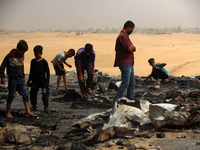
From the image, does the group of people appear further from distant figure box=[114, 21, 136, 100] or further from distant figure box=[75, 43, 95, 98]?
distant figure box=[75, 43, 95, 98]

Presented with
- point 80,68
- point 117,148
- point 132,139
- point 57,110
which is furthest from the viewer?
point 80,68

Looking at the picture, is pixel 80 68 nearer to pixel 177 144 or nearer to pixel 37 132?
pixel 37 132

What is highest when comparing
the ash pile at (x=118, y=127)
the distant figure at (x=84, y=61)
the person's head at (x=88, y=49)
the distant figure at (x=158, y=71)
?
the person's head at (x=88, y=49)

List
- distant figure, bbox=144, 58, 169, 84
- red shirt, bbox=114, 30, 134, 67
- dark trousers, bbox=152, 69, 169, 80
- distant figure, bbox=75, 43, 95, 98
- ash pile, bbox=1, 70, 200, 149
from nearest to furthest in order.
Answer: ash pile, bbox=1, 70, 200, 149, red shirt, bbox=114, 30, 134, 67, distant figure, bbox=75, 43, 95, 98, distant figure, bbox=144, 58, 169, 84, dark trousers, bbox=152, 69, 169, 80

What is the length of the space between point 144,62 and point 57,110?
1831 cm

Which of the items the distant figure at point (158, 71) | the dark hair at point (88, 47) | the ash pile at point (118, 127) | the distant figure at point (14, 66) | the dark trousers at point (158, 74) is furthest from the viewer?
the dark trousers at point (158, 74)

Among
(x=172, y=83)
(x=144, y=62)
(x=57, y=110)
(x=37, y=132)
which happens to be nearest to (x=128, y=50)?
(x=57, y=110)

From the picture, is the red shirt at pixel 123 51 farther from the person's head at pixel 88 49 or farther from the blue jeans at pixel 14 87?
the blue jeans at pixel 14 87

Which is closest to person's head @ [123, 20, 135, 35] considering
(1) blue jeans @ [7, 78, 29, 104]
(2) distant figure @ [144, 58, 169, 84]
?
(1) blue jeans @ [7, 78, 29, 104]

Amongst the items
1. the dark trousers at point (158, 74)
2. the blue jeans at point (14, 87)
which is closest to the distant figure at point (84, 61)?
the blue jeans at point (14, 87)

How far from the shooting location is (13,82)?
562 cm

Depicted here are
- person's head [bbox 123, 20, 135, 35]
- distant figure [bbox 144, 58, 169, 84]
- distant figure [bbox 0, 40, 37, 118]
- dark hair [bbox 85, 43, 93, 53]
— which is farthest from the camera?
distant figure [bbox 144, 58, 169, 84]

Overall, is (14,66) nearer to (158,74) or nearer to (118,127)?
(118,127)

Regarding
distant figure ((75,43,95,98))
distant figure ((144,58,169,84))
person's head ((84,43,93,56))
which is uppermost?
person's head ((84,43,93,56))
